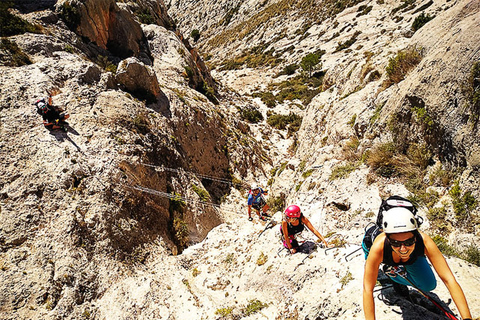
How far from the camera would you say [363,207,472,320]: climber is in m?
2.77

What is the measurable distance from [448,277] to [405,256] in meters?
0.44

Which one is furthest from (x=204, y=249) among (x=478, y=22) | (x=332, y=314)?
(x=478, y=22)

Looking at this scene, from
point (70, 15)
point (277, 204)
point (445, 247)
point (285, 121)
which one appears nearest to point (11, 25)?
point (70, 15)

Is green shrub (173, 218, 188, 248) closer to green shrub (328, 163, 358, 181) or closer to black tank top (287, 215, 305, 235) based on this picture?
black tank top (287, 215, 305, 235)

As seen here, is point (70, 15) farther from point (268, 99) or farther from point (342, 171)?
point (268, 99)

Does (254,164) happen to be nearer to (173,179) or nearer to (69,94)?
(173,179)

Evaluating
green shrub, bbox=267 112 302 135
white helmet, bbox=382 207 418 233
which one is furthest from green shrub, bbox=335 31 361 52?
white helmet, bbox=382 207 418 233

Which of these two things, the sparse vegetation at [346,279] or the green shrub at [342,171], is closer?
the sparse vegetation at [346,279]

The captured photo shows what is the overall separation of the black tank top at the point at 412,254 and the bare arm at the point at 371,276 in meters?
0.10

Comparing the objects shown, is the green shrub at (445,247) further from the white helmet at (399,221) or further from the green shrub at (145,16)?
the green shrub at (145,16)

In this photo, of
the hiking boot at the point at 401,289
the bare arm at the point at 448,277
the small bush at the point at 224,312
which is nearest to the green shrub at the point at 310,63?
the small bush at the point at 224,312

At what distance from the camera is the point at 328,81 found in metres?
22.2

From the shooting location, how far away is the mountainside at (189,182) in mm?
5605

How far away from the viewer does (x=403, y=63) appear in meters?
9.70
